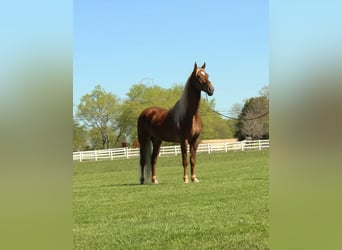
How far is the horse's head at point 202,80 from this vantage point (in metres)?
1.66

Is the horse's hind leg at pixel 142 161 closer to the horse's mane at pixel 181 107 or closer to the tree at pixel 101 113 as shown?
the horse's mane at pixel 181 107

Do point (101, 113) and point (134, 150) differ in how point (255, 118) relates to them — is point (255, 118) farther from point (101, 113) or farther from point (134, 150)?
point (134, 150)

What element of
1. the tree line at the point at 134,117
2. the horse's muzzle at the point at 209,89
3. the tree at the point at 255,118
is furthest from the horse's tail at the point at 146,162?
the tree at the point at 255,118

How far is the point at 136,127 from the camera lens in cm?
194

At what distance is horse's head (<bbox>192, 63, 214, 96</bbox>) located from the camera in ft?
5.46

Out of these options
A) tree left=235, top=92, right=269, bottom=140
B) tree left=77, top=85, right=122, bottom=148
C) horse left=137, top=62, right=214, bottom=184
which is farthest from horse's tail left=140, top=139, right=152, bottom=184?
tree left=235, top=92, right=269, bottom=140

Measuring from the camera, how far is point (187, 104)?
6.56ft

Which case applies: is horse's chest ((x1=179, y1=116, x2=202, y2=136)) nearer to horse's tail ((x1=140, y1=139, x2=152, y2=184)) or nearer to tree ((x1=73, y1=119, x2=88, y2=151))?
horse's tail ((x1=140, y1=139, x2=152, y2=184))

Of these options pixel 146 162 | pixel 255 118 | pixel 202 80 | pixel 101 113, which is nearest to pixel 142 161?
pixel 146 162

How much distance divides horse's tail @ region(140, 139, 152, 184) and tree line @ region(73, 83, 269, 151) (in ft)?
0.53
